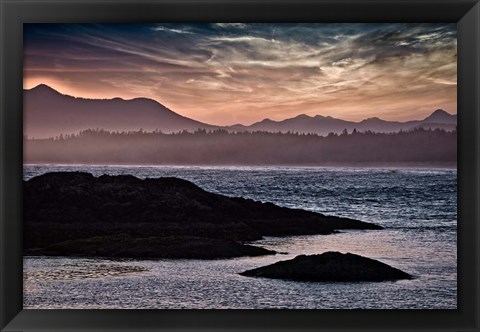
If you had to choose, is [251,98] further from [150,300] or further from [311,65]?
[150,300]

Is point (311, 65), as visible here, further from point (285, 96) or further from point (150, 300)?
point (150, 300)

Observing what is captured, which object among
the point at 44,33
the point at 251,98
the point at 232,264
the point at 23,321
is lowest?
the point at 23,321

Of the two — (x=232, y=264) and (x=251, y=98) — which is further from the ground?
(x=251, y=98)

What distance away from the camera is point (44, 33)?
3473 millimetres

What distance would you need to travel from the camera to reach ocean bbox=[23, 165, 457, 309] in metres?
3.43

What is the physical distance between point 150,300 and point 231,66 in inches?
45.3

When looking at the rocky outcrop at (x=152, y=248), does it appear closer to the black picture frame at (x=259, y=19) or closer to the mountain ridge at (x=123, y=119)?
the black picture frame at (x=259, y=19)

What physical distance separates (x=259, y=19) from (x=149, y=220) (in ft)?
3.48

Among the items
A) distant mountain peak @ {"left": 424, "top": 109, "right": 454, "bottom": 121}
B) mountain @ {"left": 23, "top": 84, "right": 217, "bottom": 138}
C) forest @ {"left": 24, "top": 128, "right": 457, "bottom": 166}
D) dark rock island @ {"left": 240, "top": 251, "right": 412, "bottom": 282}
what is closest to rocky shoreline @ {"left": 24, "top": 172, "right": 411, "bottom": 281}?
dark rock island @ {"left": 240, "top": 251, "right": 412, "bottom": 282}

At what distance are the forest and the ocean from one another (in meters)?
0.05

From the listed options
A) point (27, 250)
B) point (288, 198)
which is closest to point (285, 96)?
point (288, 198)

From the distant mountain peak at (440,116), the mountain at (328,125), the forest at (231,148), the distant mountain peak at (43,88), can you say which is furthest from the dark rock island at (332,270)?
the distant mountain peak at (43,88)

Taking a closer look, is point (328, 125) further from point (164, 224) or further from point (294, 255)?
point (164, 224)

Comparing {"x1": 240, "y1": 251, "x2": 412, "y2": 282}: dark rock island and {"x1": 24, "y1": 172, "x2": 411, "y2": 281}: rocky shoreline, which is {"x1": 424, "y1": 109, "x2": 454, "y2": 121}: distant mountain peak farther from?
{"x1": 240, "y1": 251, "x2": 412, "y2": 282}: dark rock island
